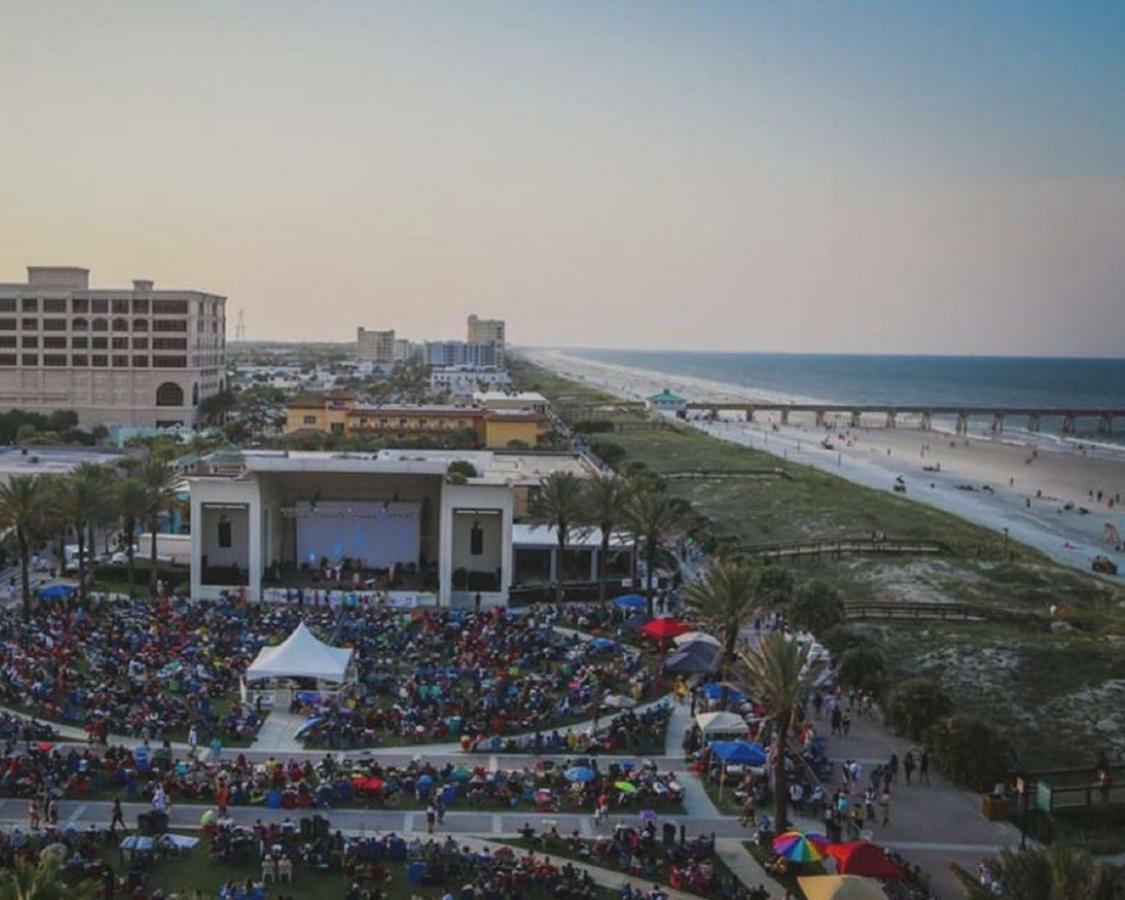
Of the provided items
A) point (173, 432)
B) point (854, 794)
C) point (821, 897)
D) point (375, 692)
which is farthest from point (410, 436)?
point (821, 897)

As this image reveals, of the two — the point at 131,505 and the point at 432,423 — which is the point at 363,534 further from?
the point at 432,423

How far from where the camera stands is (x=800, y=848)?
67.4 feet

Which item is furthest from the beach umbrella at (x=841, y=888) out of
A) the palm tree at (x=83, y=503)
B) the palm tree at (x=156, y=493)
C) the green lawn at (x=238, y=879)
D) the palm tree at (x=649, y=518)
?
the palm tree at (x=156, y=493)

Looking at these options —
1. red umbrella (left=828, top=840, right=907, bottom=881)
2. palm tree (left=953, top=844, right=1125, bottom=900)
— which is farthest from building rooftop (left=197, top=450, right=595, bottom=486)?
palm tree (left=953, top=844, right=1125, bottom=900)

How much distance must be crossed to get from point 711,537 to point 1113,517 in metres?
41.0

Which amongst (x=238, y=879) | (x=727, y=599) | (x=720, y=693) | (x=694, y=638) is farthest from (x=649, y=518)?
(x=238, y=879)

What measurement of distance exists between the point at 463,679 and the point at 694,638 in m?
6.57

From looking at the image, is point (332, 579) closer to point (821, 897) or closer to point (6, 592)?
point (6, 592)

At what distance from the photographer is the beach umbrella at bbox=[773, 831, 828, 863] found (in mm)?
20438

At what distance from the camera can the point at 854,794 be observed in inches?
1017

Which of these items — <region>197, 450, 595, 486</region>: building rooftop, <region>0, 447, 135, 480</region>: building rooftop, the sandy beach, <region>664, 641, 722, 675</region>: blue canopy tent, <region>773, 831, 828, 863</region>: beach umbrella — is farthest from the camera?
the sandy beach

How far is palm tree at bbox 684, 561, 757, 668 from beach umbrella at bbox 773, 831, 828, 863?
436 inches

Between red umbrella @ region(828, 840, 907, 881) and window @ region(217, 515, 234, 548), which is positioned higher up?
window @ region(217, 515, 234, 548)

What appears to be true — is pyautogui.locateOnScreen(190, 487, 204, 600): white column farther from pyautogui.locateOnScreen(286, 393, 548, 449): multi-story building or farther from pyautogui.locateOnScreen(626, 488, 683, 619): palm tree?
pyautogui.locateOnScreen(286, 393, 548, 449): multi-story building
